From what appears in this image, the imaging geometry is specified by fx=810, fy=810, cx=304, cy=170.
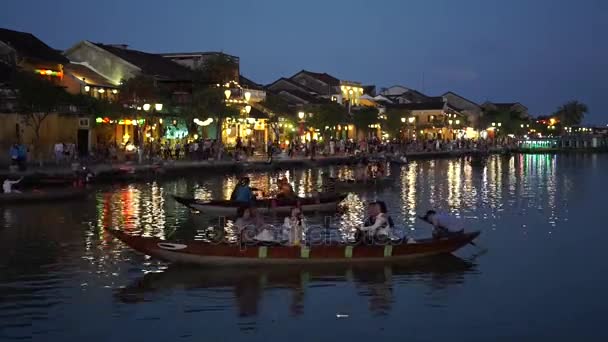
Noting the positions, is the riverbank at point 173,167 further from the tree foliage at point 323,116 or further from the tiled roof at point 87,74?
the tiled roof at point 87,74

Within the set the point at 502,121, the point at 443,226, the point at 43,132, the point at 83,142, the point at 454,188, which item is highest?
the point at 502,121

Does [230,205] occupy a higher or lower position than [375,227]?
lower

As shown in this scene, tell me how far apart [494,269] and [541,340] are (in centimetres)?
589

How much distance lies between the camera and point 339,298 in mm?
16703

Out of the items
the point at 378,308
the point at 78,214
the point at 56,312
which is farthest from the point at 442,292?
the point at 78,214

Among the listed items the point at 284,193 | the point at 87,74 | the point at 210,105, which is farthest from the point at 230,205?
the point at 87,74

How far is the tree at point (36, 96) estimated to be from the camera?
41.1 meters

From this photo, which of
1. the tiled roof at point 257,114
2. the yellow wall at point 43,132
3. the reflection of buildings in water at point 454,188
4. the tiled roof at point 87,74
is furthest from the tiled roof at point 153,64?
the reflection of buildings in water at point 454,188

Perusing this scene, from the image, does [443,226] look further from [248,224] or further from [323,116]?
[323,116]

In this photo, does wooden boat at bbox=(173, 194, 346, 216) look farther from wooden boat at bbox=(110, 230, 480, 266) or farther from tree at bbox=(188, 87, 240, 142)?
tree at bbox=(188, 87, 240, 142)

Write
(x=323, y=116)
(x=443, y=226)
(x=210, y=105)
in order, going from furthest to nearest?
(x=323, y=116) → (x=210, y=105) → (x=443, y=226)

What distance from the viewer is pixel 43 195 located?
32.6m

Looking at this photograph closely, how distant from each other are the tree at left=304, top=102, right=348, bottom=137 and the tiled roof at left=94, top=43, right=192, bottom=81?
48.8ft

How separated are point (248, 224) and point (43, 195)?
16008 millimetres
